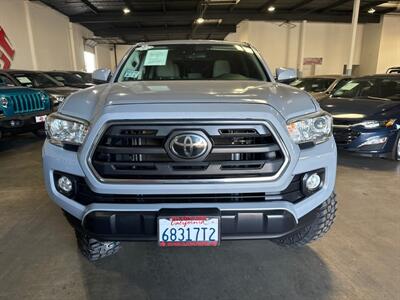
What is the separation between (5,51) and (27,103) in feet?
21.8

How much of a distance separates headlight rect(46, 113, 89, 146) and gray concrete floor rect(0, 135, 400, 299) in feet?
3.07

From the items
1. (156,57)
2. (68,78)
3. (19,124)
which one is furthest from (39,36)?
(156,57)

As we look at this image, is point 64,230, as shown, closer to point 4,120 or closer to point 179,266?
point 179,266

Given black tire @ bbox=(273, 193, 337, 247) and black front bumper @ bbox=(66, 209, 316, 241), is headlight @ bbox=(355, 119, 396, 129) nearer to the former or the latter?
black tire @ bbox=(273, 193, 337, 247)

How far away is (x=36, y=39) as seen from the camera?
1259 cm

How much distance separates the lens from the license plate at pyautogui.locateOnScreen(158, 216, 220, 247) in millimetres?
1580

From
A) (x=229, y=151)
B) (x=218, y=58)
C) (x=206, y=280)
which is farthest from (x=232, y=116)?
(x=218, y=58)

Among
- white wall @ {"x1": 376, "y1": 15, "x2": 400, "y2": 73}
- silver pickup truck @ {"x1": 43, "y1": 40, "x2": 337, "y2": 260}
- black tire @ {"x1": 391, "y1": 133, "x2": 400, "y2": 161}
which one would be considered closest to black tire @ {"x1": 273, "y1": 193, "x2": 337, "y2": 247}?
silver pickup truck @ {"x1": 43, "y1": 40, "x2": 337, "y2": 260}

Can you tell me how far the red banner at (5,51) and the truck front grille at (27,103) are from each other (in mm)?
5993

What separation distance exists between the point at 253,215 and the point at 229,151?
34 cm

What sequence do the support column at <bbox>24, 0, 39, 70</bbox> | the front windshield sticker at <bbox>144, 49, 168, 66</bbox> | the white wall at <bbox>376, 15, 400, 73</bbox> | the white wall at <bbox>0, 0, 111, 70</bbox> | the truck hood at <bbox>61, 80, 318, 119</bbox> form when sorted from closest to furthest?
1. the truck hood at <bbox>61, 80, 318, 119</bbox>
2. the front windshield sticker at <bbox>144, 49, 168, 66</bbox>
3. the white wall at <bbox>0, 0, 111, 70</bbox>
4. the support column at <bbox>24, 0, 39, 70</bbox>
5. the white wall at <bbox>376, 15, 400, 73</bbox>

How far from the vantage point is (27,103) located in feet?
18.0

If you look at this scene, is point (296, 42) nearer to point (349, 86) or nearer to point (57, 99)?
point (349, 86)

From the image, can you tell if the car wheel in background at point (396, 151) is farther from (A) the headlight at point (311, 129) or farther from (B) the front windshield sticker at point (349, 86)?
(A) the headlight at point (311, 129)
